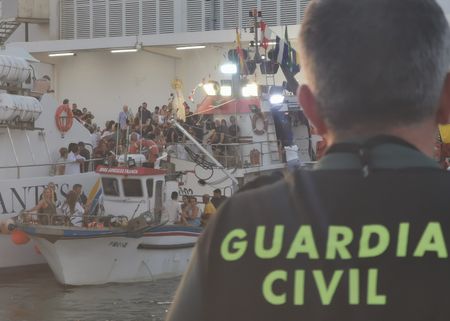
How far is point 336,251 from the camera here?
166 cm

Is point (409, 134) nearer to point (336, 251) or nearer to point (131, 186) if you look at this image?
point (336, 251)

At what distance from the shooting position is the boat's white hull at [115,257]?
18.1 metres

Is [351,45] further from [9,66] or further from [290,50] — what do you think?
[290,50]

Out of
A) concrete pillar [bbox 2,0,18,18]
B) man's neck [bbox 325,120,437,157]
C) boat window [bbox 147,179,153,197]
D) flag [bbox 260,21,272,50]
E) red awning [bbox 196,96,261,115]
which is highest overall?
concrete pillar [bbox 2,0,18,18]

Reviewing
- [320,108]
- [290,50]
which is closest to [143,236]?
[290,50]

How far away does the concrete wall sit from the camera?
3303 cm

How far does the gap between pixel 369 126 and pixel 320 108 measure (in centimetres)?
12

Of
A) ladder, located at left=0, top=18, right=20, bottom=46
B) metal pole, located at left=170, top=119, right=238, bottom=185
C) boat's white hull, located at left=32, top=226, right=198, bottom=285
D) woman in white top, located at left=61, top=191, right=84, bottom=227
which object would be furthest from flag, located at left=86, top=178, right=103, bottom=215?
ladder, located at left=0, top=18, right=20, bottom=46

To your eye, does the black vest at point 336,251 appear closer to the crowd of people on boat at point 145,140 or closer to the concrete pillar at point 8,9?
the crowd of people on boat at point 145,140

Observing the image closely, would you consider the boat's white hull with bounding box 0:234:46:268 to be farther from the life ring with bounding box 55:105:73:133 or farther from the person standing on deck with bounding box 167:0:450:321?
the person standing on deck with bounding box 167:0:450:321

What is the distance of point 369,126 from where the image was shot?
178cm

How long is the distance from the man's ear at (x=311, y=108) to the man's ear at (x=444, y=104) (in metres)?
0.24

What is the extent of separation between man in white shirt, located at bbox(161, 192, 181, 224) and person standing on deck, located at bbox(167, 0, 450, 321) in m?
17.3

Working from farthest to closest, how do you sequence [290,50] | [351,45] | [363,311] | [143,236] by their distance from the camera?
1. [290,50]
2. [143,236]
3. [351,45]
4. [363,311]
